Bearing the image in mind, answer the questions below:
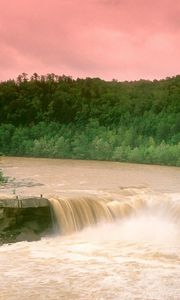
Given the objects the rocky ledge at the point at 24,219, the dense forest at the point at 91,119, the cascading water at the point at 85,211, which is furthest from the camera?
the dense forest at the point at 91,119

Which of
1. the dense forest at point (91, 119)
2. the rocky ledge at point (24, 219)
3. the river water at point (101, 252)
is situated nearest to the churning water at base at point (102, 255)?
the river water at point (101, 252)

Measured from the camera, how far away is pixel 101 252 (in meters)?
14.8

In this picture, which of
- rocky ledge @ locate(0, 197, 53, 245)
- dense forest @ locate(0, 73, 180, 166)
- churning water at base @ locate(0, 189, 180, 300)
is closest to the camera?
churning water at base @ locate(0, 189, 180, 300)

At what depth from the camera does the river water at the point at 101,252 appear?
11359 millimetres

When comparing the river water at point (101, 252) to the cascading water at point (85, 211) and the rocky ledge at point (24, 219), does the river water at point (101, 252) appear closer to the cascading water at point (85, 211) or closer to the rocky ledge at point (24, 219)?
the cascading water at point (85, 211)

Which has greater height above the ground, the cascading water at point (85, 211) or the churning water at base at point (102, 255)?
the cascading water at point (85, 211)

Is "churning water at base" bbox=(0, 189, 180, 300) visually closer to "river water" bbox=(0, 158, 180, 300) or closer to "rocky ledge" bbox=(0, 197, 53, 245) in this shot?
"river water" bbox=(0, 158, 180, 300)

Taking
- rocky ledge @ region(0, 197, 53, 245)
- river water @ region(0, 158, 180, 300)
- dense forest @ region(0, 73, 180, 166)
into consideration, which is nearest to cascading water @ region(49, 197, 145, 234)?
river water @ region(0, 158, 180, 300)

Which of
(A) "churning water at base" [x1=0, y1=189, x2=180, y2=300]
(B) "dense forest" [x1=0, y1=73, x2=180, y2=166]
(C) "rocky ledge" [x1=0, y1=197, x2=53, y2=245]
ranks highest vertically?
(B) "dense forest" [x1=0, y1=73, x2=180, y2=166]

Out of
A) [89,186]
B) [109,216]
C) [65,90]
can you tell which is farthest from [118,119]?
[109,216]

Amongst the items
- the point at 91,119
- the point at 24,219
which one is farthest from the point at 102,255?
the point at 91,119

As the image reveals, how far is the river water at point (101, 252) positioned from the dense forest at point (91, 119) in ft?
104

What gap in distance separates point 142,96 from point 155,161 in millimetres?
31164

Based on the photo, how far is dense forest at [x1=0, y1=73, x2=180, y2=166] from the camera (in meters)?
61.1
